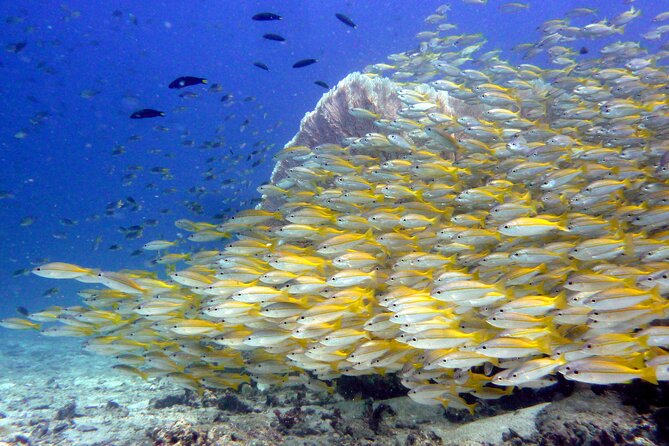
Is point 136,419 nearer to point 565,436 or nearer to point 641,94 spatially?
point 565,436

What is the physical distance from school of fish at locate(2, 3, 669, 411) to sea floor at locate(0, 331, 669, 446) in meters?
0.38

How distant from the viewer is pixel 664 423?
10.8 ft

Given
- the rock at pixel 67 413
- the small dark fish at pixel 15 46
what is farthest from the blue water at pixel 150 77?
the rock at pixel 67 413

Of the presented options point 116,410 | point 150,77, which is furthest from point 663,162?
point 150,77

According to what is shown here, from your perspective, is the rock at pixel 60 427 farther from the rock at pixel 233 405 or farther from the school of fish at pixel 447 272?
the rock at pixel 233 405

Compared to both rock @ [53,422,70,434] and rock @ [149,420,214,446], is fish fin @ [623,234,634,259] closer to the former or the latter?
rock @ [149,420,214,446]

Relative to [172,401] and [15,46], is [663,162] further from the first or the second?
[15,46]

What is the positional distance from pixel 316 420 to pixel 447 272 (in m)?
2.85

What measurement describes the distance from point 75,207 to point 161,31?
41290mm

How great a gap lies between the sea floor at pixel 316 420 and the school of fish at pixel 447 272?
38 centimetres

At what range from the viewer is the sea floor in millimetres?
3604

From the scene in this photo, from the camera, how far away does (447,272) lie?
4.36 metres

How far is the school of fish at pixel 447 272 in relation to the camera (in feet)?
11.6

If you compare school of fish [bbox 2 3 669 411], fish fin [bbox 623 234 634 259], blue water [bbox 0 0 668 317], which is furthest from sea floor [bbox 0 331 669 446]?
blue water [bbox 0 0 668 317]
